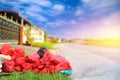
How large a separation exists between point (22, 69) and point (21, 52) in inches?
27.5

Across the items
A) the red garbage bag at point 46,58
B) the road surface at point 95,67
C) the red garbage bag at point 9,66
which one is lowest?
the road surface at point 95,67

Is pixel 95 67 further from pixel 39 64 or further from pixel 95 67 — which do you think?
pixel 39 64

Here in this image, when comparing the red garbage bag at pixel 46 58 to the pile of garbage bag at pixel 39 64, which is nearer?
the pile of garbage bag at pixel 39 64

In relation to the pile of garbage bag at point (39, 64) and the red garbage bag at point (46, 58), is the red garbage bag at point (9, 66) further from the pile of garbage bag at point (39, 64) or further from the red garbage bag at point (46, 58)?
the red garbage bag at point (46, 58)

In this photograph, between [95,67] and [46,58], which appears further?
[95,67]

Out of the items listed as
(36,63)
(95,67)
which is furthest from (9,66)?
(95,67)

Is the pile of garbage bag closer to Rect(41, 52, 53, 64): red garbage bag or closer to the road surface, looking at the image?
Rect(41, 52, 53, 64): red garbage bag

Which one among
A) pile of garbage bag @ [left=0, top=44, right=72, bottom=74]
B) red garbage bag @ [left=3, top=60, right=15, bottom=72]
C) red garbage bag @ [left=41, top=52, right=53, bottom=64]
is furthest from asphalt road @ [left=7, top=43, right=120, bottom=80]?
red garbage bag @ [left=3, top=60, right=15, bottom=72]

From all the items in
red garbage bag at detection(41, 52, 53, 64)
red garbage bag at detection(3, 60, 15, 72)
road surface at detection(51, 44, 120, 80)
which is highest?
red garbage bag at detection(41, 52, 53, 64)

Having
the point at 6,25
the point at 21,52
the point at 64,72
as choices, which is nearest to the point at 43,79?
the point at 64,72

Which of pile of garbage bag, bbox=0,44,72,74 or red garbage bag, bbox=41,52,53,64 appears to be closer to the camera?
pile of garbage bag, bbox=0,44,72,74

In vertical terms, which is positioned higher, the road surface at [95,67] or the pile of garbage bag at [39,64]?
the pile of garbage bag at [39,64]

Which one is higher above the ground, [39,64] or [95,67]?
[39,64]

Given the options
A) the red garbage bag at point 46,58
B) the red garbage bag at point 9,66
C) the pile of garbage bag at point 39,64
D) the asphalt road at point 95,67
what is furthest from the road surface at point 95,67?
the red garbage bag at point 9,66
